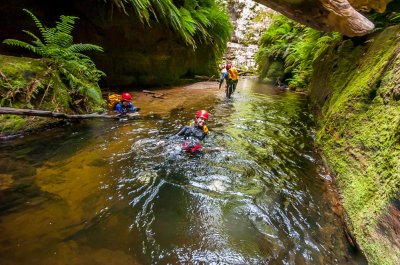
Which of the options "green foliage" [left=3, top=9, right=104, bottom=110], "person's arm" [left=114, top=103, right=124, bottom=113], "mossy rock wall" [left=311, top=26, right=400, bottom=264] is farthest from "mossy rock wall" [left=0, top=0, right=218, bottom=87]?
"mossy rock wall" [left=311, top=26, right=400, bottom=264]

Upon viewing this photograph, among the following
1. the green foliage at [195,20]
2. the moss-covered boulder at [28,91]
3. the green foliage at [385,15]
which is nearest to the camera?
the moss-covered boulder at [28,91]

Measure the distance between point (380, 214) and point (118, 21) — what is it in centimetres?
862

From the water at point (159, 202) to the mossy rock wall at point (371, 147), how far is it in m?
0.32

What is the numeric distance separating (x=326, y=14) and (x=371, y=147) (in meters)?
3.12

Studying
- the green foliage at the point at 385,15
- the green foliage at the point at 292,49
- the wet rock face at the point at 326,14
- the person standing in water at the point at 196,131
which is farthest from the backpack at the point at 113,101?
the green foliage at the point at 292,49

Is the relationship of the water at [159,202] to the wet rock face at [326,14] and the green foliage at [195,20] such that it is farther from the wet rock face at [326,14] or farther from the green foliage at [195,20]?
the green foliage at [195,20]

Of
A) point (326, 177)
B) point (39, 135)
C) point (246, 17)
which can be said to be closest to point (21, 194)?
point (39, 135)

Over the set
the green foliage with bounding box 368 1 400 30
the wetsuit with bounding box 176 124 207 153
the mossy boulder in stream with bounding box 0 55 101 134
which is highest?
the green foliage with bounding box 368 1 400 30

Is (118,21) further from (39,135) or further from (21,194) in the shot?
(21,194)

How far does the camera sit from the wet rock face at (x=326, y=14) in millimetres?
4836

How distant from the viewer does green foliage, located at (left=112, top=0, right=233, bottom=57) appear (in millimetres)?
8844

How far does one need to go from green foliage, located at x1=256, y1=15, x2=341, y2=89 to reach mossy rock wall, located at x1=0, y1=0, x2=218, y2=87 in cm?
553

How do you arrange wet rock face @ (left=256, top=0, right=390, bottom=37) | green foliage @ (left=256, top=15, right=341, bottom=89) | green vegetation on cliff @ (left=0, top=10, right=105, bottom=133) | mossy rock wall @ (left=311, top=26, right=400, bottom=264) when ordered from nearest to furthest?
mossy rock wall @ (left=311, top=26, right=400, bottom=264) → green vegetation on cliff @ (left=0, top=10, right=105, bottom=133) → wet rock face @ (left=256, top=0, right=390, bottom=37) → green foliage @ (left=256, top=15, right=341, bottom=89)

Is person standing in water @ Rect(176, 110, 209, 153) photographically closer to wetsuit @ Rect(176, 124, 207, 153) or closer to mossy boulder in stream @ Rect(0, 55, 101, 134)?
wetsuit @ Rect(176, 124, 207, 153)
